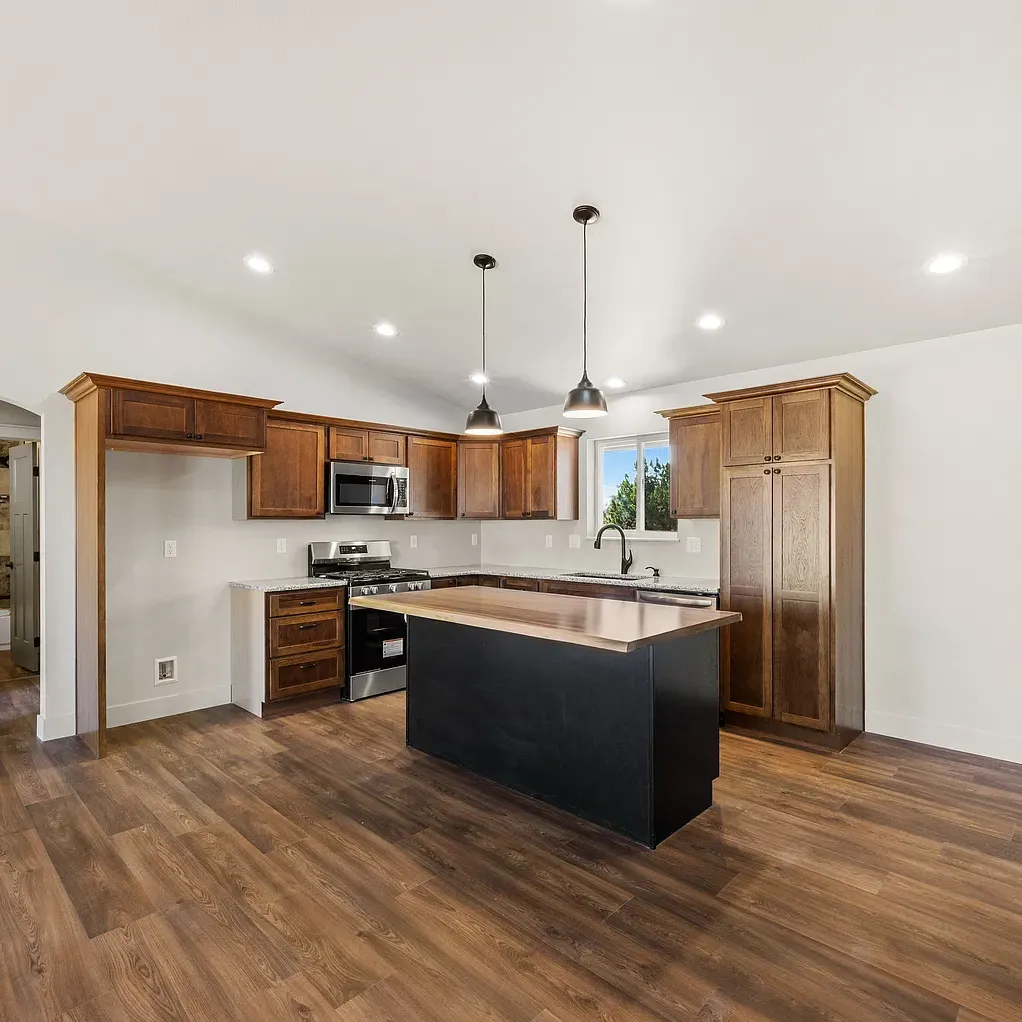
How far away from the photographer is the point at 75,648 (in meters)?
4.21

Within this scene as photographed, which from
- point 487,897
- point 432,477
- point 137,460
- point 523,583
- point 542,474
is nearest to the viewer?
point 487,897

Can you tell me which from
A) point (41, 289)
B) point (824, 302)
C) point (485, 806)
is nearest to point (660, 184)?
point (824, 302)

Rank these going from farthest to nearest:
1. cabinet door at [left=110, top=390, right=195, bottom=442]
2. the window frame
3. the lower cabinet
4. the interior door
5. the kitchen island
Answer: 1. the interior door
2. the window frame
3. the lower cabinet
4. cabinet door at [left=110, top=390, right=195, bottom=442]
5. the kitchen island

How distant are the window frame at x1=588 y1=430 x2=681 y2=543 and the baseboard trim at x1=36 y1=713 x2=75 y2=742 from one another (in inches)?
160

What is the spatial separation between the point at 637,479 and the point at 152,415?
365 cm

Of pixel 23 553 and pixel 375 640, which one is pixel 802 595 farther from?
pixel 23 553

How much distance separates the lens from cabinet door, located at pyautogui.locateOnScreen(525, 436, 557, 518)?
223 inches

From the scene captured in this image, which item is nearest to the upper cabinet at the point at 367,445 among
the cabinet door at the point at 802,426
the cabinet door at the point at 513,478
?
the cabinet door at the point at 513,478

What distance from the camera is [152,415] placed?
4.02 metres

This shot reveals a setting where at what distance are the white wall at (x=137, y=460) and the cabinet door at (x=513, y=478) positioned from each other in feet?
5.54

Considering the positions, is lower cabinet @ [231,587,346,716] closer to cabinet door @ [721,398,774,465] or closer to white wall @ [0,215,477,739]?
white wall @ [0,215,477,739]

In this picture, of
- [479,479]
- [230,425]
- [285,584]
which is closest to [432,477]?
[479,479]

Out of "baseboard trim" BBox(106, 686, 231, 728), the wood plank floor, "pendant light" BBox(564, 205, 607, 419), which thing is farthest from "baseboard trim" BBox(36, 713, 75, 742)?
"pendant light" BBox(564, 205, 607, 419)

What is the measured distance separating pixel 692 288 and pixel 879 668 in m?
2.62
